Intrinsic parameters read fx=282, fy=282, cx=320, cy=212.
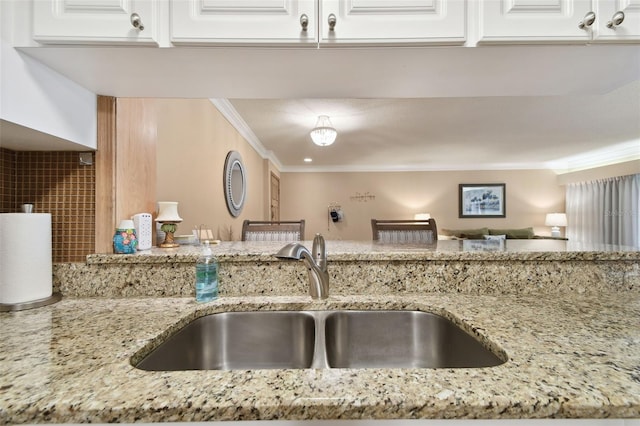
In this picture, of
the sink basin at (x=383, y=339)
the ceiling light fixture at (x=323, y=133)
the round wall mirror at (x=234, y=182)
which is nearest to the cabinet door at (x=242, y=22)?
the sink basin at (x=383, y=339)

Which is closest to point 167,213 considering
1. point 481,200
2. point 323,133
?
point 323,133

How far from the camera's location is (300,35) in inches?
27.9

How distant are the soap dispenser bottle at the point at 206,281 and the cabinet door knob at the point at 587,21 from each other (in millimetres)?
1191

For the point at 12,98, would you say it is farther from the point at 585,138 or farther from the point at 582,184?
the point at 582,184

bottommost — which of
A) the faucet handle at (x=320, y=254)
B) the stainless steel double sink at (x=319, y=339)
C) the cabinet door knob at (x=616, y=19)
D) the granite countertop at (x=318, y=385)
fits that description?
the stainless steel double sink at (x=319, y=339)

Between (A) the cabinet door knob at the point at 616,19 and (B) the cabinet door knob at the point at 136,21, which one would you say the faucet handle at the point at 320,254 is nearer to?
(B) the cabinet door knob at the point at 136,21

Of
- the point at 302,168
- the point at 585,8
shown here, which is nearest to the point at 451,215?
the point at 302,168

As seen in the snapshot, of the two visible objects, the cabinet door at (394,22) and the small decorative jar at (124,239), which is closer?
the cabinet door at (394,22)

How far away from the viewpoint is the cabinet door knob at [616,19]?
2.24 ft

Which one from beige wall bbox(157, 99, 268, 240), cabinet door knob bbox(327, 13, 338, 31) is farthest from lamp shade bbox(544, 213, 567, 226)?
cabinet door knob bbox(327, 13, 338, 31)

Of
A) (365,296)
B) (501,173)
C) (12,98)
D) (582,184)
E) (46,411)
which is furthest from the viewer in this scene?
(501,173)

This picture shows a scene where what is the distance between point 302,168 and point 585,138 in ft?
15.2

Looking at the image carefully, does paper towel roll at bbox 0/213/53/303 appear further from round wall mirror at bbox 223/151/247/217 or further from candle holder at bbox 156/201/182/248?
round wall mirror at bbox 223/151/247/217

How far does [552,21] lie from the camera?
0.71m
